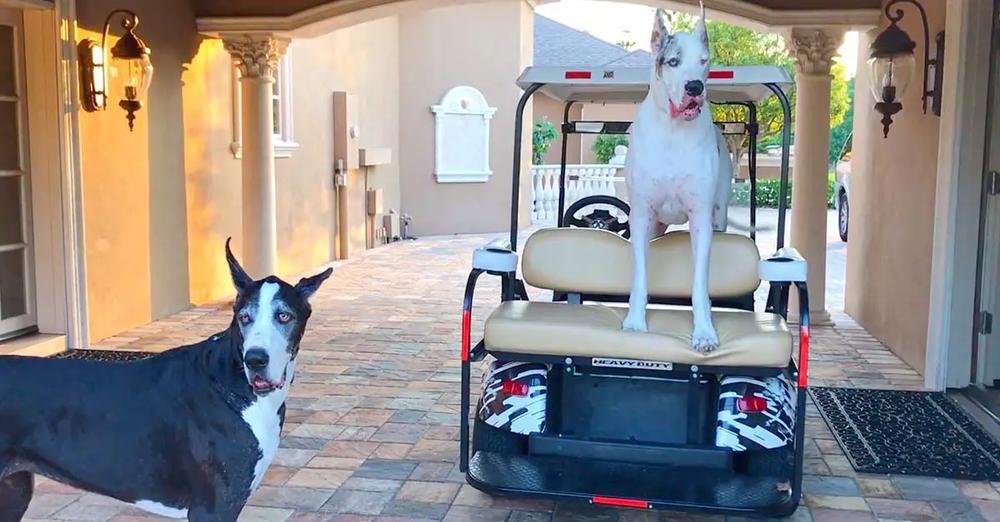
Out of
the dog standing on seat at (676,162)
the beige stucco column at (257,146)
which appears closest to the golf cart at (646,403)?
the dog standing on seat at (676,162)

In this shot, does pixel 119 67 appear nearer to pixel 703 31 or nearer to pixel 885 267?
pixel 703 31

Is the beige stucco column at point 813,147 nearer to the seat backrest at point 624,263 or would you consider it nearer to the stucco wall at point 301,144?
the seat backrest at point 624,263

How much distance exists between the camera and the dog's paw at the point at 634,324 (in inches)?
137

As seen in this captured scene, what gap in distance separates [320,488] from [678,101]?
2.20 m

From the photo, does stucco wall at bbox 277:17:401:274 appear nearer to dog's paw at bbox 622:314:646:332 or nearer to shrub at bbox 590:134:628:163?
shrub at bbox 590:134:628:163

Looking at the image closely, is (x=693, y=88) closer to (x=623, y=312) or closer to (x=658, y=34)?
(x=658, y=34)

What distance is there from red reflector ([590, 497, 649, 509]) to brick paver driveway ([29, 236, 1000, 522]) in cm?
49

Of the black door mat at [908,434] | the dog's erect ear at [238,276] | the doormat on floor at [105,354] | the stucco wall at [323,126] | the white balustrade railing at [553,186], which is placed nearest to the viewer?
the dog's erect ear at [238,276]

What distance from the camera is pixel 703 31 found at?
333cm

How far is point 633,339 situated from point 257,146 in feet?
19.6

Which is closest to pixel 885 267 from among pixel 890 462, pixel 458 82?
pixel 890 462

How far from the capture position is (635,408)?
11.7ft

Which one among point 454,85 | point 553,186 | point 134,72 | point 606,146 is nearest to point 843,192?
point 553,186

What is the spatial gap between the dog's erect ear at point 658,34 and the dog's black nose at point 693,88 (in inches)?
7.0
